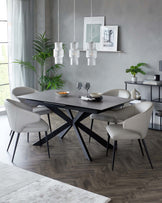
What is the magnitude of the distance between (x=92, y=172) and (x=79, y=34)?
4132 millimetres

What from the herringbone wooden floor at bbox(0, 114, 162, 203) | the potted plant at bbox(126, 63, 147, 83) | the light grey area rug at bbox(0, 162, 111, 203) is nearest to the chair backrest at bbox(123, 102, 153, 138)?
the herringbone wooden floor at bbox(0, 114, 162, 203)

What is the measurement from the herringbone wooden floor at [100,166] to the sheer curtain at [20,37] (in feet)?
7.25

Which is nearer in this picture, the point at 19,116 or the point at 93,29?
the point at 19,116

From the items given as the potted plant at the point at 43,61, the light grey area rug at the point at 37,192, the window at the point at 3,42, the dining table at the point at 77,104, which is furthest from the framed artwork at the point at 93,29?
the light grey area rug at the point at 37,192

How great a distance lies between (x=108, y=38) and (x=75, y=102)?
2.67m

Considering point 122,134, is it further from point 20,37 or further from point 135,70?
point 20,37

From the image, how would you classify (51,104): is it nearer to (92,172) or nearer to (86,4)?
(92,172)

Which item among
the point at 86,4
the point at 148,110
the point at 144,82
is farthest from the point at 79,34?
the point at 148,110

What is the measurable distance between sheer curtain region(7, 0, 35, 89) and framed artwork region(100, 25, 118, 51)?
6.04ft

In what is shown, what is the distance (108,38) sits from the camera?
7.02 m

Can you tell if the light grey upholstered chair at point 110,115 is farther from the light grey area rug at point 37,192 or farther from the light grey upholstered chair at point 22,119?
the light grey area rug at point 37,192

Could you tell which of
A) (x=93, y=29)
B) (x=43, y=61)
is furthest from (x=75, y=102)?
(x=43, y=61)

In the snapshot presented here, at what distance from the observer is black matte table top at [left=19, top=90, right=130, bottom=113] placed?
4.52 meters

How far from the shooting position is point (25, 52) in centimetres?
772
